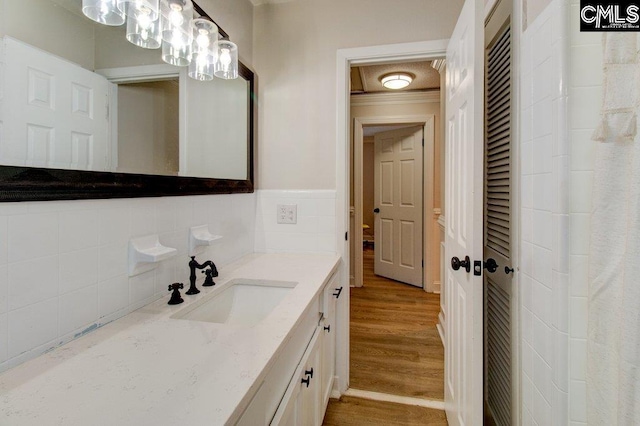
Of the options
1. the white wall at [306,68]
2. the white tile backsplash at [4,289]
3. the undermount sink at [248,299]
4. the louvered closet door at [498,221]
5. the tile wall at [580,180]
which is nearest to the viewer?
the white tile backsplash at [4,289]

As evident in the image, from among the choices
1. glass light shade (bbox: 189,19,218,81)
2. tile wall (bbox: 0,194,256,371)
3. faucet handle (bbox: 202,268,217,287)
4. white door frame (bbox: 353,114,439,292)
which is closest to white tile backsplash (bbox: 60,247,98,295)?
tile wall (bbox: 0,194,256,371)

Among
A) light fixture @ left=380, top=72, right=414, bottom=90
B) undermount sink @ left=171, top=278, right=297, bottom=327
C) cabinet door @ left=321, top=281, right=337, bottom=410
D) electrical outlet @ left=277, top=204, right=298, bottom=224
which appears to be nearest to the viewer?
undermount sink @ left=171, top=278, right=297, bottom=327

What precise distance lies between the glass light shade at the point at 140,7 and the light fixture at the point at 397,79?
258cm

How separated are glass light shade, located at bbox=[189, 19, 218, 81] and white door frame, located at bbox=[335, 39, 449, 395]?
0.77 metres

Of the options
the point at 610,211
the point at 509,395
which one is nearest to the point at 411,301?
the point at 509,395

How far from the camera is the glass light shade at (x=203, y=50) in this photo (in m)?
1.23

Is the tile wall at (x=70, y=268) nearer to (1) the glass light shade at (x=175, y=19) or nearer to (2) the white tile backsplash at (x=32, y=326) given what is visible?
(2) the white tile backsplash at (x=32, y=326)

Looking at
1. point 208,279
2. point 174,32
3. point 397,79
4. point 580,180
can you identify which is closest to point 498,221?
point 580,180

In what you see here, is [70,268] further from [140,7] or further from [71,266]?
[140,7]

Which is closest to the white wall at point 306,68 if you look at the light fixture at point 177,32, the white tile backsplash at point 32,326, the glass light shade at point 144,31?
the light fixture at point 177,32

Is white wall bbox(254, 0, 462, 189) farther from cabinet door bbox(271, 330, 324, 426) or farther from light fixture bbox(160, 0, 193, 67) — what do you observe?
cabinet door bbox(271, 330, 324, 426)

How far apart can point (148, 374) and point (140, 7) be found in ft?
3.35

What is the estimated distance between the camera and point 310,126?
1871 mm

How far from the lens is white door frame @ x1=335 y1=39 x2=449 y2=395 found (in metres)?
1.72
